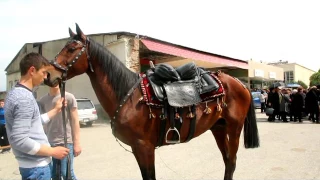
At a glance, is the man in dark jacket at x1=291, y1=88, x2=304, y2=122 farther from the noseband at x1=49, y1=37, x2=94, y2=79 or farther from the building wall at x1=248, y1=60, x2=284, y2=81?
the building wall at x1=248, y1=60, x2=284, y2=81

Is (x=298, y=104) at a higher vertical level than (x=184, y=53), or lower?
lower

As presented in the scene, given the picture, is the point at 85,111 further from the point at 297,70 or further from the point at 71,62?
the point at 297,70

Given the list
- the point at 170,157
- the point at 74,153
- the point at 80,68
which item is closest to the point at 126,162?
the point at 170,157

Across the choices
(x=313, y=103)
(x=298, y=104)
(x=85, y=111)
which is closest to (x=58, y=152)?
(x=85, y=111)

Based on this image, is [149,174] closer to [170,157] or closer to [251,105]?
[251,105]

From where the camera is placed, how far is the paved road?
15.8 ft

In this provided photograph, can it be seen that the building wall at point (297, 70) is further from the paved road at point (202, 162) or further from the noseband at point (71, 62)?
the noseband at point (71, 62)

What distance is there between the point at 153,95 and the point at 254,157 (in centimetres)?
389

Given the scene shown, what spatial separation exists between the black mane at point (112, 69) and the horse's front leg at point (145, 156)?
0.56 meters

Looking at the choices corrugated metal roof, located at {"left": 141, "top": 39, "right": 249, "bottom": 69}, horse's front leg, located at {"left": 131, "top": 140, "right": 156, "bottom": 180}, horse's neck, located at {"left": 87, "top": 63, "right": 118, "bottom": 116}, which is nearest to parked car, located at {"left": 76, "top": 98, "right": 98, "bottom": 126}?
corrugated metal roof, located at {"left": 141, "top": 39, "right": 249, "bottom": 69}

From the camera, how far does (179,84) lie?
3.29 metres

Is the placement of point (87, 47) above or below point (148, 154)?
above

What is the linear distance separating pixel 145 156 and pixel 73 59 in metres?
1.29

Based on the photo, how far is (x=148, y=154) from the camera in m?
2.96
